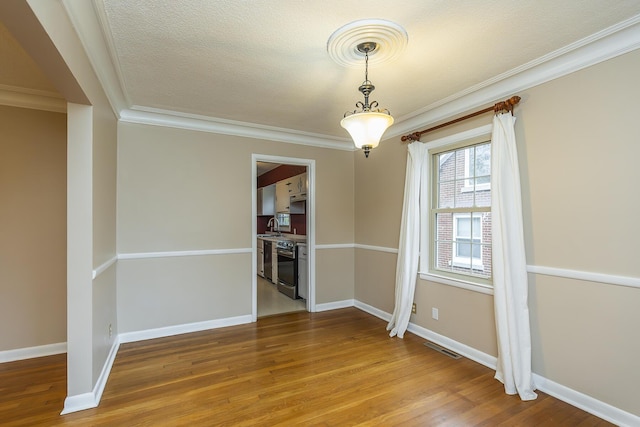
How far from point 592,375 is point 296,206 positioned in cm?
478

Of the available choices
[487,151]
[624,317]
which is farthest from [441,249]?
[624,317]

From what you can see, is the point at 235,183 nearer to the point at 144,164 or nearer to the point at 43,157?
the point at 144,164

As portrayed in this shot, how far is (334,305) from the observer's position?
4527mm

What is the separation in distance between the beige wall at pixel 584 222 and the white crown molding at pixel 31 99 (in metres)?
4.29

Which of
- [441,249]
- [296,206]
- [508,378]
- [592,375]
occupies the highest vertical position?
[296,206]

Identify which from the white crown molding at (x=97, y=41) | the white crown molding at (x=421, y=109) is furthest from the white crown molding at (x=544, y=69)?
the white crown molding at (x=97, y=41)

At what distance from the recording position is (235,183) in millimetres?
3855

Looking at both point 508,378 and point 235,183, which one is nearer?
point 508,378

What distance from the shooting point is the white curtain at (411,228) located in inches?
135

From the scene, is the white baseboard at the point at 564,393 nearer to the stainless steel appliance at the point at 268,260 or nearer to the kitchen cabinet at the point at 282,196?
the stainless steel appliance at the point at 268,260

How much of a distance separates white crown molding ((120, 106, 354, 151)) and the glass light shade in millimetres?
2130

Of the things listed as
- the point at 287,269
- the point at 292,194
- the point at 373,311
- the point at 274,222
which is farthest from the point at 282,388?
the point at 274,222

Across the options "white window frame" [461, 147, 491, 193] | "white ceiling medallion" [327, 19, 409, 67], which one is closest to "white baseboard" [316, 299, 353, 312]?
"white window frame" [461, 147, 491, 193]

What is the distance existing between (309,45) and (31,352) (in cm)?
380
